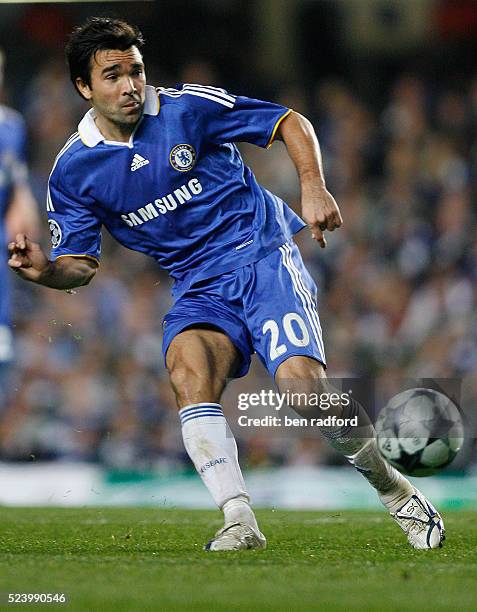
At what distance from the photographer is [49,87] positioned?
1402 centimetres

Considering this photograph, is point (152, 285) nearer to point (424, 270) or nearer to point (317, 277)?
point (317, 277)

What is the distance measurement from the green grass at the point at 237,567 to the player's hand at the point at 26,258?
1139 millimetres

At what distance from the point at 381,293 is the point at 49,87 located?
472cm

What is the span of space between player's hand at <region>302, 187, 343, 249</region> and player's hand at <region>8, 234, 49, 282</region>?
1.10 m

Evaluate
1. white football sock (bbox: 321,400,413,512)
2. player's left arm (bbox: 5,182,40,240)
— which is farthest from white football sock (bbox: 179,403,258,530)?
player's left arm (bbox: 5,182,40,240)

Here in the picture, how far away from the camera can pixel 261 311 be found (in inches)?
205

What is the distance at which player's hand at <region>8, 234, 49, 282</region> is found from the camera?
4828mm

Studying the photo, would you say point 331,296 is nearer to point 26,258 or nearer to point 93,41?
point 93,41

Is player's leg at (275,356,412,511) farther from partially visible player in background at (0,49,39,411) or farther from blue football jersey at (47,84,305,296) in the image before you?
partially visible player in background at (0,49,39,411)

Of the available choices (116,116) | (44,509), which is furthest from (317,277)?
(116,116)

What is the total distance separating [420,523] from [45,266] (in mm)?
1920

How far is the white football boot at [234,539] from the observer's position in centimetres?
471

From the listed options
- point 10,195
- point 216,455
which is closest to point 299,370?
point 216,455

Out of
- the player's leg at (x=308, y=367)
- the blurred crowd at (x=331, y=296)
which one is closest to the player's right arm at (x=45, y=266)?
the player's leg at (x=308, y=367)
